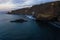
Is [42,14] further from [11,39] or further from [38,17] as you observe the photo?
[11,39]

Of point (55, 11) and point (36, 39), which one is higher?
point (55, 11)

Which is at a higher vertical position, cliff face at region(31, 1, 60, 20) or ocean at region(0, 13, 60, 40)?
cliff face at region(31, 1, 60, 20)

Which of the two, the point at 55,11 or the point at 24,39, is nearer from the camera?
the point at 24,39

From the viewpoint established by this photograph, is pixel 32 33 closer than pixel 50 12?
Yes

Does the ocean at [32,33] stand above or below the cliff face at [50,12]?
below

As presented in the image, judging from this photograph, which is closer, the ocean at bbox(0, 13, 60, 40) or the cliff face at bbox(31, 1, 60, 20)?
the ocean at bbox(0, 13, 60, 40)

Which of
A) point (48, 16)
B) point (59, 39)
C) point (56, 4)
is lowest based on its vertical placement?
point (59, 39)

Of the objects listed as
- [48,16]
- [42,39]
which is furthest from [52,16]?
[42,39]

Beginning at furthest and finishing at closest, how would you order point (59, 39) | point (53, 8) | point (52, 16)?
point (53, 8) < point (52, 16) < point (59, 39)

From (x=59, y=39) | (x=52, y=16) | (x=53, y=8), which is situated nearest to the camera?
(x=59, y=39)

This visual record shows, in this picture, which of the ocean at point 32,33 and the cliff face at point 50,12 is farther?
the cliff face at point 50,12

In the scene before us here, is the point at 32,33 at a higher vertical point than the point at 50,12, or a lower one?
lower
